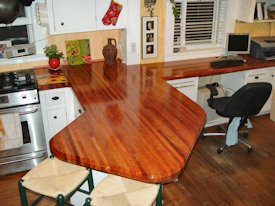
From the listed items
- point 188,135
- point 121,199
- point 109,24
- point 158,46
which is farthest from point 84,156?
point 158,46

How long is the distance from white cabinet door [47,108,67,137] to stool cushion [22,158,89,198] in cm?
125

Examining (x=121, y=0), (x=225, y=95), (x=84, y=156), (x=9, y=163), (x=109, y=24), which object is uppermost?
(x=121, y=0)

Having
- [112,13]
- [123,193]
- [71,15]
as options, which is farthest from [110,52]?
[123,193]

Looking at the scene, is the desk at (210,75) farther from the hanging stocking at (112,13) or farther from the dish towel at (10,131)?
the dish towel at (10,131)

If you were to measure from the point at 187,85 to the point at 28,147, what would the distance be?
200 centimetres

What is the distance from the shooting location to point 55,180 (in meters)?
1.99

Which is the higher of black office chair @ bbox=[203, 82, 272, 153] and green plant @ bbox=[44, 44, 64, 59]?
green plant @ bbox=[44, 44, 64, 59]

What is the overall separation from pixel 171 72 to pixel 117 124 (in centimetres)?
165

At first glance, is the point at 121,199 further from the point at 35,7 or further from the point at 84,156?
the point at 35,7

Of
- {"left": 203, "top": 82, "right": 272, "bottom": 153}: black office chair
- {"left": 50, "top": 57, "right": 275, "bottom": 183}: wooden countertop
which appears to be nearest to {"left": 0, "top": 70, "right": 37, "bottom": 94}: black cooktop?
{"left": 50, "top": 57, "right": 275, "bottom": 183}: wooden countertop

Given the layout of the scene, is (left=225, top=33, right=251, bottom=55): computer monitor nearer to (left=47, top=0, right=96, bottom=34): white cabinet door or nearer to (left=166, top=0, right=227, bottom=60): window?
(left=166, top=0, right=227, bottom=60): window

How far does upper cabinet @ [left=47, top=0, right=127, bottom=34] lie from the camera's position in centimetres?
328

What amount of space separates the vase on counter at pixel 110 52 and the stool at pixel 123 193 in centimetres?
211

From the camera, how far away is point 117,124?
2.29 m
